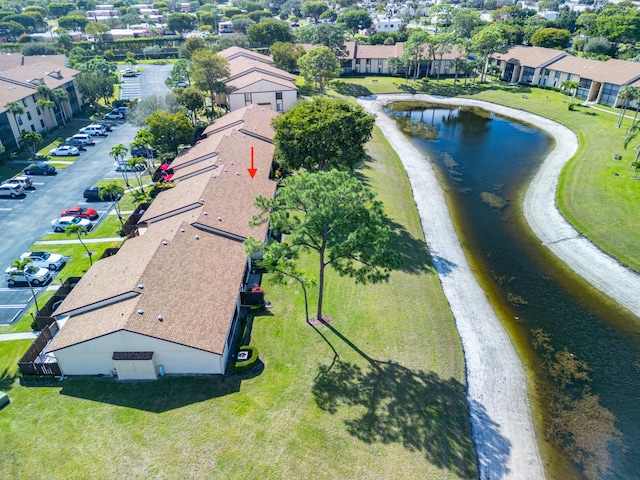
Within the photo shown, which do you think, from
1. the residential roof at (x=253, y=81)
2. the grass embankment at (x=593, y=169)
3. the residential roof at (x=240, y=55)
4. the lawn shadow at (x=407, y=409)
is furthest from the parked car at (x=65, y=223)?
the residential roof at (x=240, y=55)

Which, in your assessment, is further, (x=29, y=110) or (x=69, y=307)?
(x=29, y=110)

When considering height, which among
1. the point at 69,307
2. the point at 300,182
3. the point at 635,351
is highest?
the point at 300,182

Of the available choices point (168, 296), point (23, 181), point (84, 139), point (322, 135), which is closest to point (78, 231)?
point (168, 296)

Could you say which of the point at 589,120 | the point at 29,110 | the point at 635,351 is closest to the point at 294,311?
the point at 635,351

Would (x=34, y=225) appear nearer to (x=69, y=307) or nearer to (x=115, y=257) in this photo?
(x=115, y=257)

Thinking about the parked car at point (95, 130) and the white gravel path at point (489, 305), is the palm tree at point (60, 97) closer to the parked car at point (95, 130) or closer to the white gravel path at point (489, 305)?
the parked car at point (95, 130)

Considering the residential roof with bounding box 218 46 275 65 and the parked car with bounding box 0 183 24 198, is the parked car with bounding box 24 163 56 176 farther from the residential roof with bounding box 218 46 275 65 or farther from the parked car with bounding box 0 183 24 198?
the residential roof with bounding box 218 46 275 65

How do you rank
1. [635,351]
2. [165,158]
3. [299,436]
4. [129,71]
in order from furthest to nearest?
[129,71], [165,158], [635,351], [299,436]
